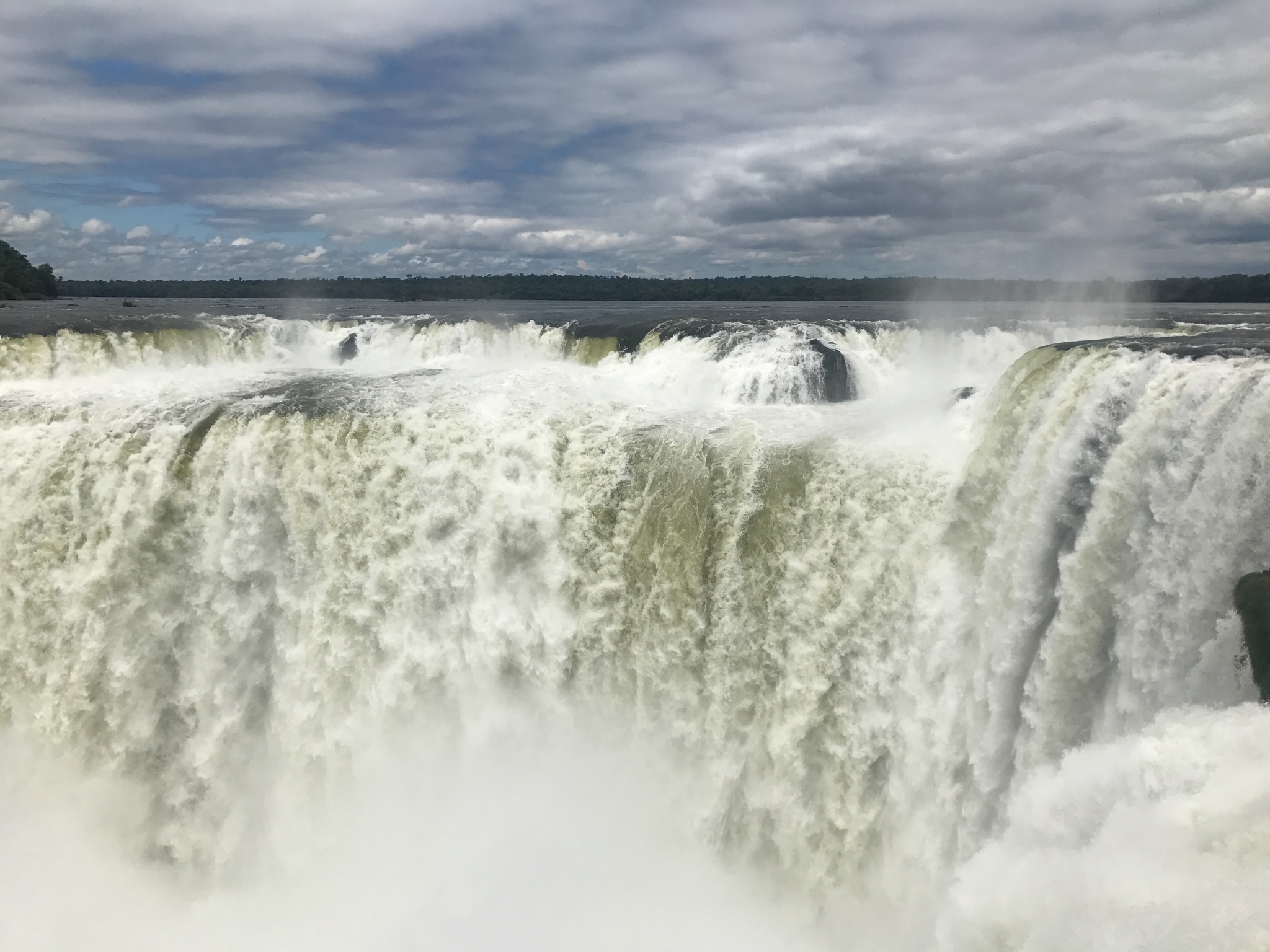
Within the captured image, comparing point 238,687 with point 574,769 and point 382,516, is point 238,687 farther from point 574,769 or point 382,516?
point 574,769

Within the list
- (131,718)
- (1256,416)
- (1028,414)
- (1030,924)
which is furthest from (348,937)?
(1256,416)

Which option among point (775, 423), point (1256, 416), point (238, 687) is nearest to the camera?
point (1256, 416)

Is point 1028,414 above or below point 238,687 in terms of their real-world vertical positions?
above

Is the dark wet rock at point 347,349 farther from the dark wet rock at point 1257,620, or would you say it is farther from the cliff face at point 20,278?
the cliff face at point 20,278

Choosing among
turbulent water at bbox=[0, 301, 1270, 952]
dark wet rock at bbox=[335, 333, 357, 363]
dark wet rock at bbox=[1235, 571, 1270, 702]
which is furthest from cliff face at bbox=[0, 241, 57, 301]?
dark wet rock at bbox=[1235, 571, 1270, 702]

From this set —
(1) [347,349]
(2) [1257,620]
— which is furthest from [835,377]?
(1) [347,349]

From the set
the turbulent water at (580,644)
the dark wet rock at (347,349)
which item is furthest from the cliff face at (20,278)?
the turbulent water at (580,644)
